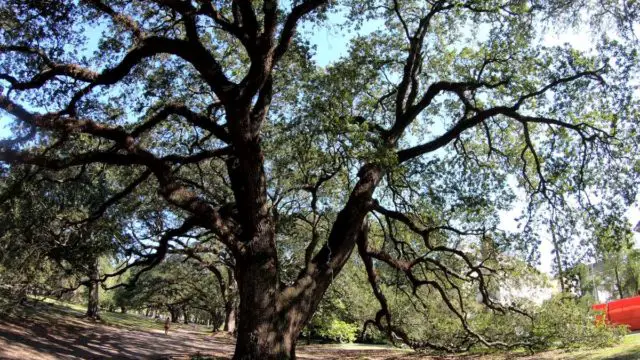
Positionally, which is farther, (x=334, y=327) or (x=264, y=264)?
(x=334, y=327)

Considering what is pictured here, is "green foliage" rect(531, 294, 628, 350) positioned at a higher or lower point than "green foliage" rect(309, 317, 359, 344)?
higher

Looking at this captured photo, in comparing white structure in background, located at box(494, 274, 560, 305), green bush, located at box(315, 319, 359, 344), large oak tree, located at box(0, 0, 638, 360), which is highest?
large oak tree, located at box(0, 0, 638, 360)

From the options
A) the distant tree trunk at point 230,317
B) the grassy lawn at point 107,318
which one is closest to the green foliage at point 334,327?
the distant tree trunk at point 230,317

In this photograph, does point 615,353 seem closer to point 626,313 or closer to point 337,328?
point 626,313

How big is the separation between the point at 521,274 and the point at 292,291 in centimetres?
674

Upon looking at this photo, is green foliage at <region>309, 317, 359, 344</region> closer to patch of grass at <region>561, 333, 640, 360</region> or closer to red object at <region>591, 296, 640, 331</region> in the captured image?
red object at <region>591, 296, 640, 331</region>

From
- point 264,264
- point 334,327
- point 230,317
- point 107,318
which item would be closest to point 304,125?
point 264,264

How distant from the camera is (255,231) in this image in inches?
314

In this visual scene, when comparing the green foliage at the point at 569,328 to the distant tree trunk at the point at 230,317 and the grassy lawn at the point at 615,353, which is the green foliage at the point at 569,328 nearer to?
the grassy lawn at the point at 615,353

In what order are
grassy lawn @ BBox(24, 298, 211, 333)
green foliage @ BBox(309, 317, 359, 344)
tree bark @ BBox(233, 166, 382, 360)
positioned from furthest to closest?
grassy lawn @ BBox(24, 298, 211, 333) → green foliage @ BBox(309, 317, 359, 344) → tree bark @ BBox(233, 166, 382, 360)

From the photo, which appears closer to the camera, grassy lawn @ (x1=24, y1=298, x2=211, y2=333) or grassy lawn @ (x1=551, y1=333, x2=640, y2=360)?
grassy lawn @ (x1=551, y1=333, x2=640, y2=360)

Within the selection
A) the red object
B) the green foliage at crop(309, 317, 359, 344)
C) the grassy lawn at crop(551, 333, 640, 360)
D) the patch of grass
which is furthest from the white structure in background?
the green foliage at crop(309, 317, 359, 344)

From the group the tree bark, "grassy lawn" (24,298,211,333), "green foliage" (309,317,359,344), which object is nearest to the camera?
the tree bark

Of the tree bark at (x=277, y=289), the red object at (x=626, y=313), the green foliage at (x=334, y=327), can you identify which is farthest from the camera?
the green foliage at (x=334, y=327)
